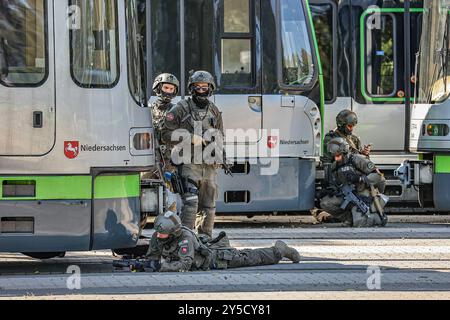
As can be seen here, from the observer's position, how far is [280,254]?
11.5m

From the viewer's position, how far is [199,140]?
12.5 m

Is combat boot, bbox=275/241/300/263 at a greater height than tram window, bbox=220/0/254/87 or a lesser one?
lesser

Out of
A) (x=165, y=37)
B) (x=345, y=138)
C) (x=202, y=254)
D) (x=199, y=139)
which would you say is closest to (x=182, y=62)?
(x=165, y=37)

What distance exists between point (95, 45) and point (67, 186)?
121cm

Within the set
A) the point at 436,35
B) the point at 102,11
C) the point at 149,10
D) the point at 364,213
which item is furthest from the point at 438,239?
the point at 102,11

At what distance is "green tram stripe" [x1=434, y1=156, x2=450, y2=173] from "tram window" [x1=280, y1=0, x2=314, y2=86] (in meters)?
1.80

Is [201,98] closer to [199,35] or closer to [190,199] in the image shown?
[190,199]

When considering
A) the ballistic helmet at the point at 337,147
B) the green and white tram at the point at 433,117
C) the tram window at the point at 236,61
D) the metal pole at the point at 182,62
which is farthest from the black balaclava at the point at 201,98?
the green and white tram at the point at 433,117

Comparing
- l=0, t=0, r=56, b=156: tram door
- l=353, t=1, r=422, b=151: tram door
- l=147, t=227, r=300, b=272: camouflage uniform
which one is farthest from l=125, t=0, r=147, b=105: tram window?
l=353, t=1, r=422, b=151: tram door

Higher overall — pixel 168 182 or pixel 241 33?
pixel 241 33

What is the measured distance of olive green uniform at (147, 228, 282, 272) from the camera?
1077 centimetres

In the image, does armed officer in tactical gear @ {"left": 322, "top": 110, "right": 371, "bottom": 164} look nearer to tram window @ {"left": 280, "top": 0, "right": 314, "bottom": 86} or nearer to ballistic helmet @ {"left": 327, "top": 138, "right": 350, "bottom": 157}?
→ ballistic helmet @ {"left": 327, "top": 138, "right": 350, "bottom": 157}
